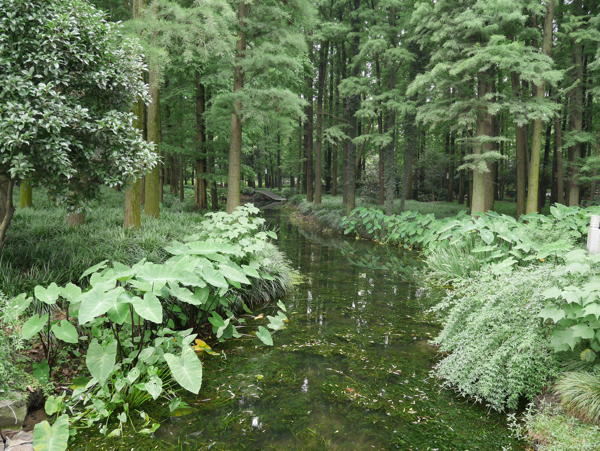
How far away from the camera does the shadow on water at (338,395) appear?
2.82 metres

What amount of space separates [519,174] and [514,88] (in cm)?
312

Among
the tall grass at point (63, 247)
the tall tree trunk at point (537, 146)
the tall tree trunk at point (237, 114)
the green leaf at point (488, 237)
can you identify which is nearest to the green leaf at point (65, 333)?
the tall grass at point (63, 247)

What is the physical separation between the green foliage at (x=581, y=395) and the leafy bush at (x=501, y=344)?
0.23 meters

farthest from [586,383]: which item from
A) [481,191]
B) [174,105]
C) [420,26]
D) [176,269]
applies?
[174,105]

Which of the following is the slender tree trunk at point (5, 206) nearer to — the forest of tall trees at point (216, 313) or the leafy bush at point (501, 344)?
the forest of tall trees at point (216, 313)

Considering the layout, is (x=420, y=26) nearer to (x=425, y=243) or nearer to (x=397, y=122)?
(x=397, y=122)

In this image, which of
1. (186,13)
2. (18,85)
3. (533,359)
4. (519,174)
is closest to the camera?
(533,359)

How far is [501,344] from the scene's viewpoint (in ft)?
11.0

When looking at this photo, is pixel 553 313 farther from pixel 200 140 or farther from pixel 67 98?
pixel 200 140

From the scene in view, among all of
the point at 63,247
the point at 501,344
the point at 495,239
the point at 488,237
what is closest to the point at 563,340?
the point at 501,344

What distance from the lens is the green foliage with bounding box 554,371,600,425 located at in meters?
2.53

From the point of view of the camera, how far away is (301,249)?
1158 cm

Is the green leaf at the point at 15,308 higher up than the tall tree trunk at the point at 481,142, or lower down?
lower down

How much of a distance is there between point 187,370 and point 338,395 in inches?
57.6
